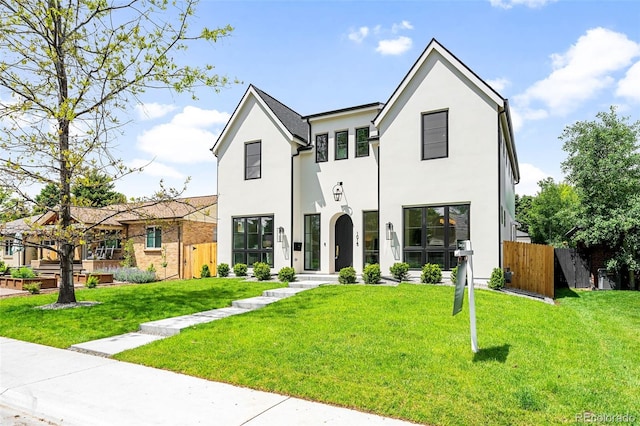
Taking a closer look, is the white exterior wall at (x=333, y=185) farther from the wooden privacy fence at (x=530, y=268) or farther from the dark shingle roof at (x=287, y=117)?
the wooden privacy fence at (x=530, y=268)

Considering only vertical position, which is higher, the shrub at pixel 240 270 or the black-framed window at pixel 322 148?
the black-framed window at pixel 322 148

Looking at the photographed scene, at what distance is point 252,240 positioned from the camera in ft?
58.9

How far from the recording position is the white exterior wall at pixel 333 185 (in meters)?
15.7

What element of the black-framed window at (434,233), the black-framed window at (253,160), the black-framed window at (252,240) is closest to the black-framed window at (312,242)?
the black-framed window at (252,240)

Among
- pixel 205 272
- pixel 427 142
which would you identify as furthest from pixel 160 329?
pixel 205 272

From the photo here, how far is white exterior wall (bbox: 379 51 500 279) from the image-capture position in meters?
13.1

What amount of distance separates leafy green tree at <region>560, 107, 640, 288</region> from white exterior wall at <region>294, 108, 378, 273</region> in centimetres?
1040

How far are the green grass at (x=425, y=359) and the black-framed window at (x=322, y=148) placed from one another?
855 cm

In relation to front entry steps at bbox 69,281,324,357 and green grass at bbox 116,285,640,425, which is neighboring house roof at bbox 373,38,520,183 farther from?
front entry steps at bbox 69,281,324,357

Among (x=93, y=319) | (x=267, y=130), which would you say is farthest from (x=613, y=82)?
(x=93, y=319)

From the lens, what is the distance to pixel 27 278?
17688mm

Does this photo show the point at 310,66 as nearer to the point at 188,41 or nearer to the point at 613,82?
the point at 188,41

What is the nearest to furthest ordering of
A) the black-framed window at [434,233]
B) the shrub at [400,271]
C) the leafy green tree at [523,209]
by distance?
1. the black-framed window at [434,233]
2. the shrub at [400,271]
3. the leafy green tree at [523,209]

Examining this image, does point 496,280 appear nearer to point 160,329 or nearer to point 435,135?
point 435,135
